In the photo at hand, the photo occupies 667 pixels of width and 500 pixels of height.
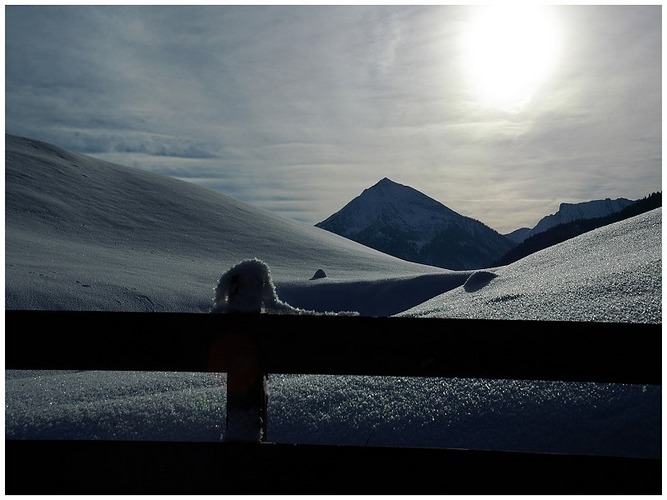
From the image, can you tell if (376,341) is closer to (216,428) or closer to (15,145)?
(216,428)

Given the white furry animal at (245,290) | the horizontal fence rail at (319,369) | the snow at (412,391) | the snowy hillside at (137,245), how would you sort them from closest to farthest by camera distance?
the horizontal fence rail at (319,369)
the white furry animal at (245,290)
the snow at (412,391)
the snowy hillside at (137,245)

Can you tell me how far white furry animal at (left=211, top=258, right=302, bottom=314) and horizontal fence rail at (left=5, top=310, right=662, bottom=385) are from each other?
0.06 m

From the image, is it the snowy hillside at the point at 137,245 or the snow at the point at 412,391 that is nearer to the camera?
the snow at the point at 412,391

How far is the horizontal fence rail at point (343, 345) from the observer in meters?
1.93

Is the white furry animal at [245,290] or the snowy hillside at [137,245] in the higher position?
the snowy hillside at [137,245]

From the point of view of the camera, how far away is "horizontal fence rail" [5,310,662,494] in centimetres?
192

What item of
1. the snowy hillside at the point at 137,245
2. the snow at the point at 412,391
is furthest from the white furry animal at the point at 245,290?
the snowy hillside at the point at 137,245

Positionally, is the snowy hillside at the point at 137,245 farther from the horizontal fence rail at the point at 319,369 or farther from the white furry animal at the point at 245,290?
the white furry animal at the point at 245,290

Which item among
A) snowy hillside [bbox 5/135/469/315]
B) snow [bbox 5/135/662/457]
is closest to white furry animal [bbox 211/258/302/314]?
snow [bbox 5/135/662/457]

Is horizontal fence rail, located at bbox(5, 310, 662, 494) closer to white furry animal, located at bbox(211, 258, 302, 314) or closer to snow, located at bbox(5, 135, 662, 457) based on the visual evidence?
white furry animal, located at bbox(211, 258, 302, 314)

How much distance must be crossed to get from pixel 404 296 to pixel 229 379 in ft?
59.0

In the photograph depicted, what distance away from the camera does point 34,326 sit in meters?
2.06

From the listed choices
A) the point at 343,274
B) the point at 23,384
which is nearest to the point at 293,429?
the point at 23,384

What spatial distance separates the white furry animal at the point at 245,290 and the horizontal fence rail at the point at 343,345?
64 mm
